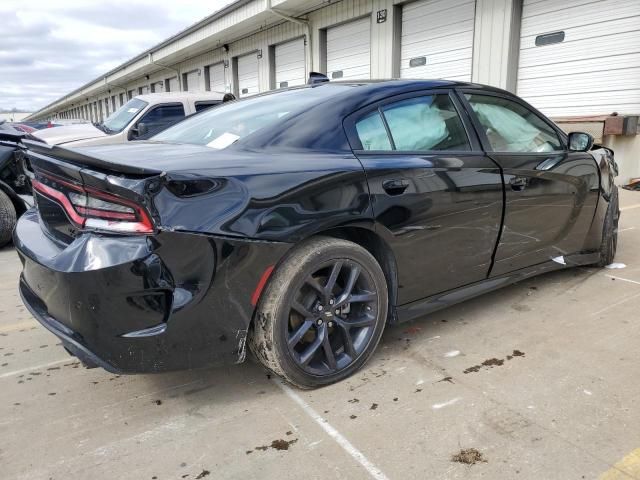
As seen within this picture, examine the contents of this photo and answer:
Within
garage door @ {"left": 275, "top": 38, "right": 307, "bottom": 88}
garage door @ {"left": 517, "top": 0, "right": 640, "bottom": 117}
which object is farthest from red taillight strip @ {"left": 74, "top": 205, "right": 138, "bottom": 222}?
garage door @ {"left": 275, "top": 38, "right": 307, "bottom": 88}

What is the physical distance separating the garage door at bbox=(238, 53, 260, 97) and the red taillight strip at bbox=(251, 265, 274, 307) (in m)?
16.5

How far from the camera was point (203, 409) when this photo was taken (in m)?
2.33

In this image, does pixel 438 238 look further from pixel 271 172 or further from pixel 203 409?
pixel 203 409

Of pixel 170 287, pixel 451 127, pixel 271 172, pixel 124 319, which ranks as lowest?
pixel 124 319

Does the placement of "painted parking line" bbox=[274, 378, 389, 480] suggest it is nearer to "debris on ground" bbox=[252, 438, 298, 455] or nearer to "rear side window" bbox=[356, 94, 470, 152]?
"debris on ground" bbox=[252, 438, 298, 455]

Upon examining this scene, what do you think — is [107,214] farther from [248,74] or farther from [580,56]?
[248,74]

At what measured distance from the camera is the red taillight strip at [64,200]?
2072 millimetres

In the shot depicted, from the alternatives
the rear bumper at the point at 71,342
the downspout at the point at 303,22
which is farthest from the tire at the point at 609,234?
the downspout at the point at 303,22

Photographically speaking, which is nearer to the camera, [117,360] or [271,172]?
[117,360]

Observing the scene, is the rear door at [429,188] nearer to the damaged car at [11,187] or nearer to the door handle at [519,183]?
the door handle at [519,183]

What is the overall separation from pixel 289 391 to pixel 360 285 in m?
0.63

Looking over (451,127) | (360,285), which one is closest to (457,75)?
(451,127)

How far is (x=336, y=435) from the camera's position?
2.10m

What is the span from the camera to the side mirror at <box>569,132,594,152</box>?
144 inches
